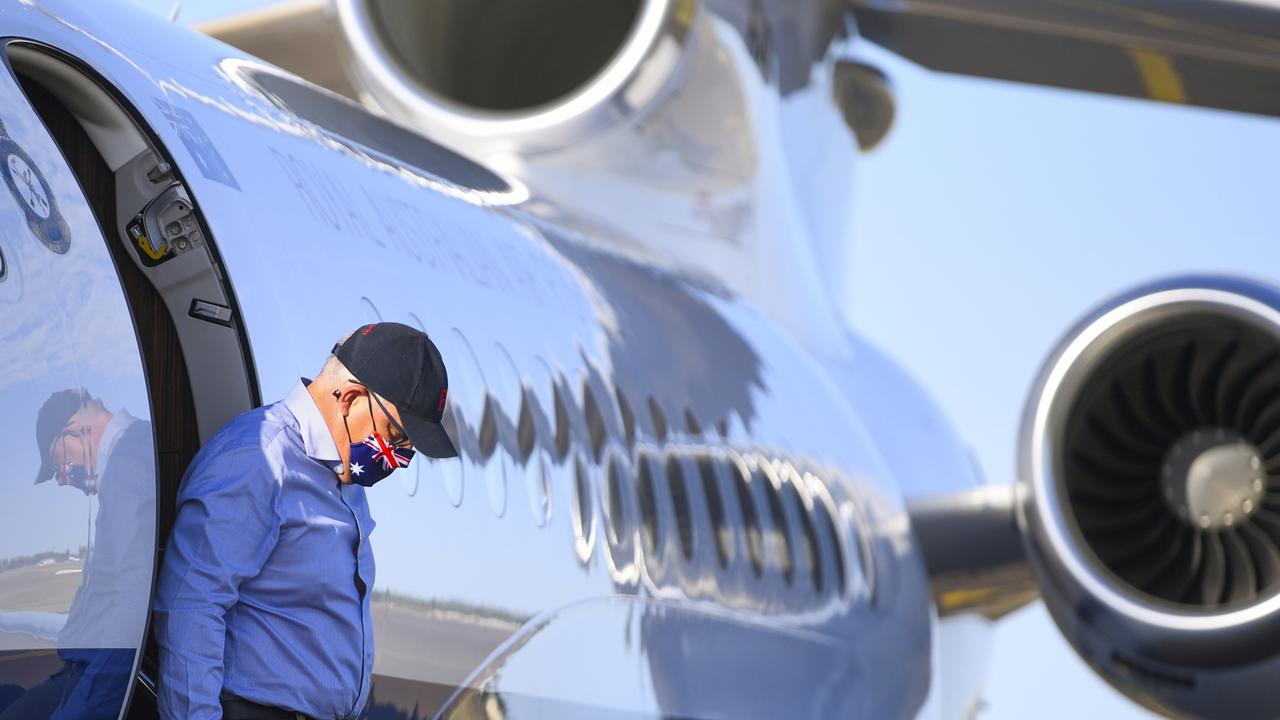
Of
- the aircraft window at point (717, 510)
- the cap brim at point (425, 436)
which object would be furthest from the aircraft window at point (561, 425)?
the cap brim at point (425, 436)

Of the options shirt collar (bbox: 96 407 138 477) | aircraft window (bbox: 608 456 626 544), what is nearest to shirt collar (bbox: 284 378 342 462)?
shirt collar (bbox: 96 407 138 477)

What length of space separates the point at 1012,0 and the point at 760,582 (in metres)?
2.69

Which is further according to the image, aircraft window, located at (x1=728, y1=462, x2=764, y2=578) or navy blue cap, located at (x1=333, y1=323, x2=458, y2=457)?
aircraft window, located at (x1=728, y1=462, x2=764, y2=578)

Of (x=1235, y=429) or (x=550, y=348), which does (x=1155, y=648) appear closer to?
(x=1235, y=429)

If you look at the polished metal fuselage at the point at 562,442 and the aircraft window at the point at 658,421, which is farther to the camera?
the aircraft window at the point at 658,421

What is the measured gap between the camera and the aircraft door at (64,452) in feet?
5.40

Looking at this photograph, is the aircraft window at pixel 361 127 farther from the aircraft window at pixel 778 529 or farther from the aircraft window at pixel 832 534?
the aircraft window at pixel 832 534

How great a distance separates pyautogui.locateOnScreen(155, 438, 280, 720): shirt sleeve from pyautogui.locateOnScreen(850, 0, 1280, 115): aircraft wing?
14.4ft

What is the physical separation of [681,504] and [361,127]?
3.81 ft

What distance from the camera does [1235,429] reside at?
4.84 metres

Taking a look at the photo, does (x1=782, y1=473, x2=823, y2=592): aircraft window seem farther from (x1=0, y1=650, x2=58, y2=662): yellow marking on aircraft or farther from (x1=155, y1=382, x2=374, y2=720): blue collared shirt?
(x1=0, y1=650, x2=58, y2=662): yellow marking on aircraft

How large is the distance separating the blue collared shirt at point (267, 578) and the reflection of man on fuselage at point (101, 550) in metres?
0.04

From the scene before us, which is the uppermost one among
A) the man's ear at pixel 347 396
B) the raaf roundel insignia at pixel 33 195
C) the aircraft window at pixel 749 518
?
the raaf roundel insignia at pixel 33 195

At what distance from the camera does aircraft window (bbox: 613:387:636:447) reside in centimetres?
345
